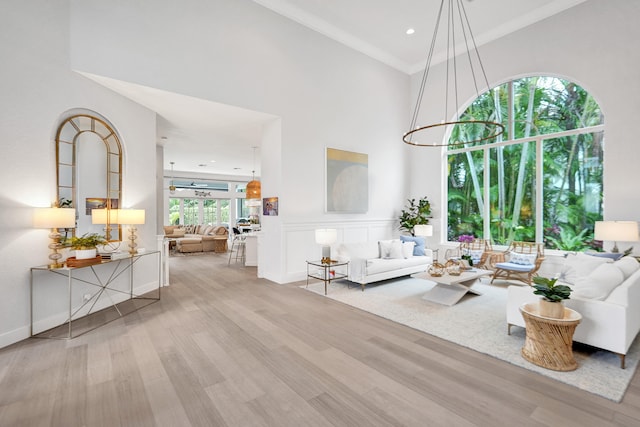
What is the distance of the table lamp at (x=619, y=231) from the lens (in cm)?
430

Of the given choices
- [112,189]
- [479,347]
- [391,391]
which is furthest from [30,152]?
[479,347]

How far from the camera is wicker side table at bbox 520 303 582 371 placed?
100.0 inches

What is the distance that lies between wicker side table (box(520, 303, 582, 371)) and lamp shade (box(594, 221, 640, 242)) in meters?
2.68

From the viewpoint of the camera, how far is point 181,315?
3971 mm

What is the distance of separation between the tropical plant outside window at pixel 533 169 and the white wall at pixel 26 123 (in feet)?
24.9

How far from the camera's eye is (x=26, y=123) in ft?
10.9

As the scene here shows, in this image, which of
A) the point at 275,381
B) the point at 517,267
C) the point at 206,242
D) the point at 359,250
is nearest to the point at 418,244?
the point at 359,250

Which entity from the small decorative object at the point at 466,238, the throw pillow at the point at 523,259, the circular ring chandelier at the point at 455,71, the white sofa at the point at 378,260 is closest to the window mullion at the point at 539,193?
the throw pillow at the point at 523,259

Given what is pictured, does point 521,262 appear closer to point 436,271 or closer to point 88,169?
point 436,271

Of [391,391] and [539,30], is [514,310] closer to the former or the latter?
[391,391]

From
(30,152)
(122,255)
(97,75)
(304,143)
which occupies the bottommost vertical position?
(122,255)

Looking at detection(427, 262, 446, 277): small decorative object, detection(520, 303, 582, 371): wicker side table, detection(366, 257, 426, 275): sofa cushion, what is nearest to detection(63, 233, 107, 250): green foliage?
detection(366, 257, 426, 275): sofa cushion

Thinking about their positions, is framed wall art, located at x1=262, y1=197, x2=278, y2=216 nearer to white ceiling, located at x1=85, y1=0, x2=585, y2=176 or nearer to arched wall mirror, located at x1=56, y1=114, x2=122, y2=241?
white ceiling, located at x1=85, y1=0, x2=585, y2=176

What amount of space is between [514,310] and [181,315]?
3993 mm
